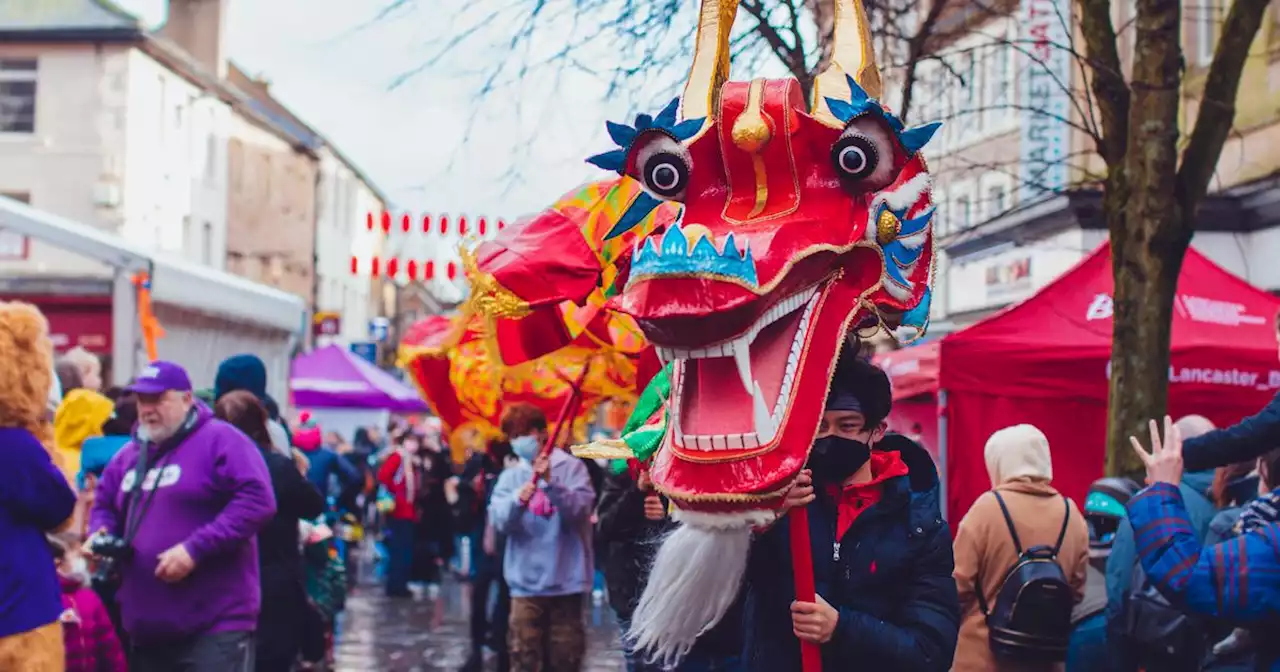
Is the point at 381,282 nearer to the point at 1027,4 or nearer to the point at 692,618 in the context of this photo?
the point at 1027,4

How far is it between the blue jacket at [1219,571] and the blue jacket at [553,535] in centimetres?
547

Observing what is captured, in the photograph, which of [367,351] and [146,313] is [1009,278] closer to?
[146,313]

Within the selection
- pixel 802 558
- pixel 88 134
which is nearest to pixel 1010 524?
pixel 802 558

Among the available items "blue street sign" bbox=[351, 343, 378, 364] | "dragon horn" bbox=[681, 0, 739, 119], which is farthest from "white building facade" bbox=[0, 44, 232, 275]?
"dragon horn" bbox=[681, 0, 739, 119]

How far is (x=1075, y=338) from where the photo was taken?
973 centimetres

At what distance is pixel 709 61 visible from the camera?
4.24m

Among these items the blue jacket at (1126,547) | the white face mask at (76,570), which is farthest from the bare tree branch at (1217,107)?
the white face mask at (76,570)

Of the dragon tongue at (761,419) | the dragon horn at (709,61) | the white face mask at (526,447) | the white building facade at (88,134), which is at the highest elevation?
the white building facade at (88,134)

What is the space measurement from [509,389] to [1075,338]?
13.8 ft

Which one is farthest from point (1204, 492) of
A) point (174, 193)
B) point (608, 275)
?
point (174, 193)

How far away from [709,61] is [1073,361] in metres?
6.01

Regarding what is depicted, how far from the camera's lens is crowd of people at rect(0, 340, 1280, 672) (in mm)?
3936

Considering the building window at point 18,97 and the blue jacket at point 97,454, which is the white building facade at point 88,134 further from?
the blue jacket at point 97,454

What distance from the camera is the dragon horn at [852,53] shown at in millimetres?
4133
